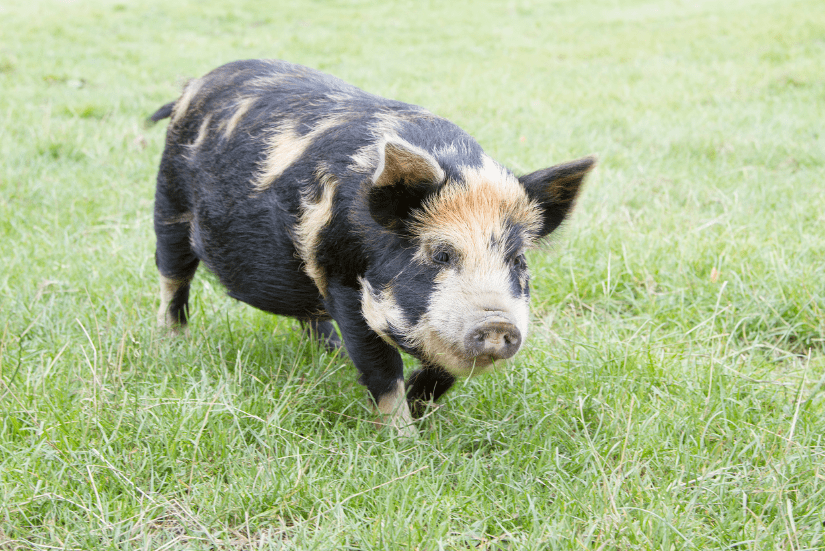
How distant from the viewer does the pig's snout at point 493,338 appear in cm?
227

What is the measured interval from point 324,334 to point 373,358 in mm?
1086

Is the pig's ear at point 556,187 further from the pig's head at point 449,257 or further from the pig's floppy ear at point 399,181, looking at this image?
the pig's floppy ear at point 399,181

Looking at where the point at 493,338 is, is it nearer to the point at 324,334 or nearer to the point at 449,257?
the point at 449,257

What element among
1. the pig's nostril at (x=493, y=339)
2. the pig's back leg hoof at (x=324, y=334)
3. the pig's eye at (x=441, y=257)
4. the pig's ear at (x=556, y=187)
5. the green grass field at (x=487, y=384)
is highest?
the pig's ear at (x=556, y=187)

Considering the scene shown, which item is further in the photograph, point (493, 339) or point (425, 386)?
point (425, 386)

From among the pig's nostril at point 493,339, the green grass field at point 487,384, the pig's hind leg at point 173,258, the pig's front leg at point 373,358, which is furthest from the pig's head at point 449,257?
the pig's hind leg at point 173,258

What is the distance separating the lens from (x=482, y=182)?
253cm

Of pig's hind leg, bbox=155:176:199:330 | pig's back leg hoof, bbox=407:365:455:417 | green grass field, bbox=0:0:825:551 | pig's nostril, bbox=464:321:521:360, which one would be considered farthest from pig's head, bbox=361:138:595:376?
pig's hind leg, bbox=155:176:199:330

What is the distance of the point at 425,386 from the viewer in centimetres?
293

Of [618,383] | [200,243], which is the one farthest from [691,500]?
[200,243]

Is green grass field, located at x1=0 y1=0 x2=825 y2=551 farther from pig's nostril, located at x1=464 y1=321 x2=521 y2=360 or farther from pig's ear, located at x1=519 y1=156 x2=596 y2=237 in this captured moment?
pig's nostril, located at x1=464 y1=321 x2=521 y2=360

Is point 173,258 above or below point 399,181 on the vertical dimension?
below

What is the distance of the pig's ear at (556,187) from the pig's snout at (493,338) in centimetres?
61

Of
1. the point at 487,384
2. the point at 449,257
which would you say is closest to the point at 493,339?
the point at 449,257
